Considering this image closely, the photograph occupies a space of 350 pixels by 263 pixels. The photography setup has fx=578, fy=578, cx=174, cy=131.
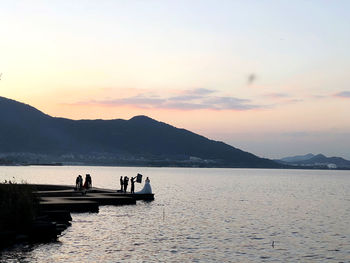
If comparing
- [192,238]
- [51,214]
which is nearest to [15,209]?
[51,214]

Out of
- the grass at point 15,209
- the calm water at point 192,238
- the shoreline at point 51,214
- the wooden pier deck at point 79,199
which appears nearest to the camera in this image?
the calm water at point 192,238

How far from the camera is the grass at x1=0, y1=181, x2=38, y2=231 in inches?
1465

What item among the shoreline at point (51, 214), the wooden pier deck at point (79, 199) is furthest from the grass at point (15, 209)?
the wooden pier deck at point (79, 199)

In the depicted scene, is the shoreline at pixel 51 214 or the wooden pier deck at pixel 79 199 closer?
the shoreline at pixel 51 214

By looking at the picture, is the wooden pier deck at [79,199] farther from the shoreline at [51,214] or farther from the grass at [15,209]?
the grass at [15,209]

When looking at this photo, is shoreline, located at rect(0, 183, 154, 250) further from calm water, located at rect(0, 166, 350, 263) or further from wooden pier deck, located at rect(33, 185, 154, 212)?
A: calm water, located at rect(0, 166, 350, 263)

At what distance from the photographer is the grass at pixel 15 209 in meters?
37.2

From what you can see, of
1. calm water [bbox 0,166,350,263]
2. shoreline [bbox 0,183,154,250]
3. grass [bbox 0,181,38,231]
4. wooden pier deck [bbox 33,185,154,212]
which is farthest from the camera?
wooden pier deck [bbox 33,185,154,212]

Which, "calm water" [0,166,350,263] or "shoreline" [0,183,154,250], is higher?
"shoreline" [0,183,154,250]

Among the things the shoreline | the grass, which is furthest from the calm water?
the grass

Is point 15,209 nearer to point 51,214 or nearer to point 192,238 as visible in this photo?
point 51,214

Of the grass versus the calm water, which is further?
the grass

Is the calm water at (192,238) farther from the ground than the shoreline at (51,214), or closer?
closer

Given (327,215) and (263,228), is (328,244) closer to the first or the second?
(263,228)
